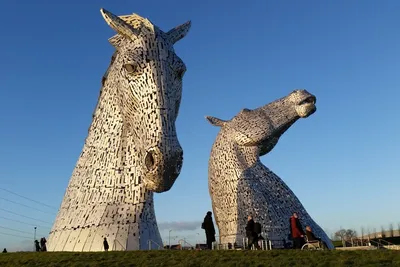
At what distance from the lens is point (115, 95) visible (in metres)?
7.71

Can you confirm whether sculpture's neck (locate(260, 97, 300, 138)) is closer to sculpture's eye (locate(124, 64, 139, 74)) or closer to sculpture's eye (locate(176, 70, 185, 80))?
sculpture's eye (locate(176, 70, 185, 80))

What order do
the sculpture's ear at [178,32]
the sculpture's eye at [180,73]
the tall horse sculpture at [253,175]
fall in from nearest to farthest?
1. the sculpture's eye at [180,73]
2. the sculpture's ear at [178,32]
3. the tall horse sculpture at [253,175]

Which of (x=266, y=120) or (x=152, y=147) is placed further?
(x=266, y=120)

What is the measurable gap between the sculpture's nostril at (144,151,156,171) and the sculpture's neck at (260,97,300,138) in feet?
33.6

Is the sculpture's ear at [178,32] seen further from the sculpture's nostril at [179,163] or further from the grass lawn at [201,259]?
the grass lawn at [201,259]

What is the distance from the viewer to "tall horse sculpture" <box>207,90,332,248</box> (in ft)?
48.1

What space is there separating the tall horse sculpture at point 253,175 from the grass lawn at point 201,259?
6886mm

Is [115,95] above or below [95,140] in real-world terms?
above

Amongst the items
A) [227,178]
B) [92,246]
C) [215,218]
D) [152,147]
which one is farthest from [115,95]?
[215,218]

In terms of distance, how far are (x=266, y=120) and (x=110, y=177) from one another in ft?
31.2

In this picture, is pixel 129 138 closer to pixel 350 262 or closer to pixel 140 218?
pixel 140 218

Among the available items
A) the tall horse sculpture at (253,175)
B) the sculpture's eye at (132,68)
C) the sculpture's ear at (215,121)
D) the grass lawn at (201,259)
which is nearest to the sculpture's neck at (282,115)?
the tall horse sculpture at (253,175)

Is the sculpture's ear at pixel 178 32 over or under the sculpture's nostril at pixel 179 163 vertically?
over

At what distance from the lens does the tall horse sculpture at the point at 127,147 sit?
6652mm
